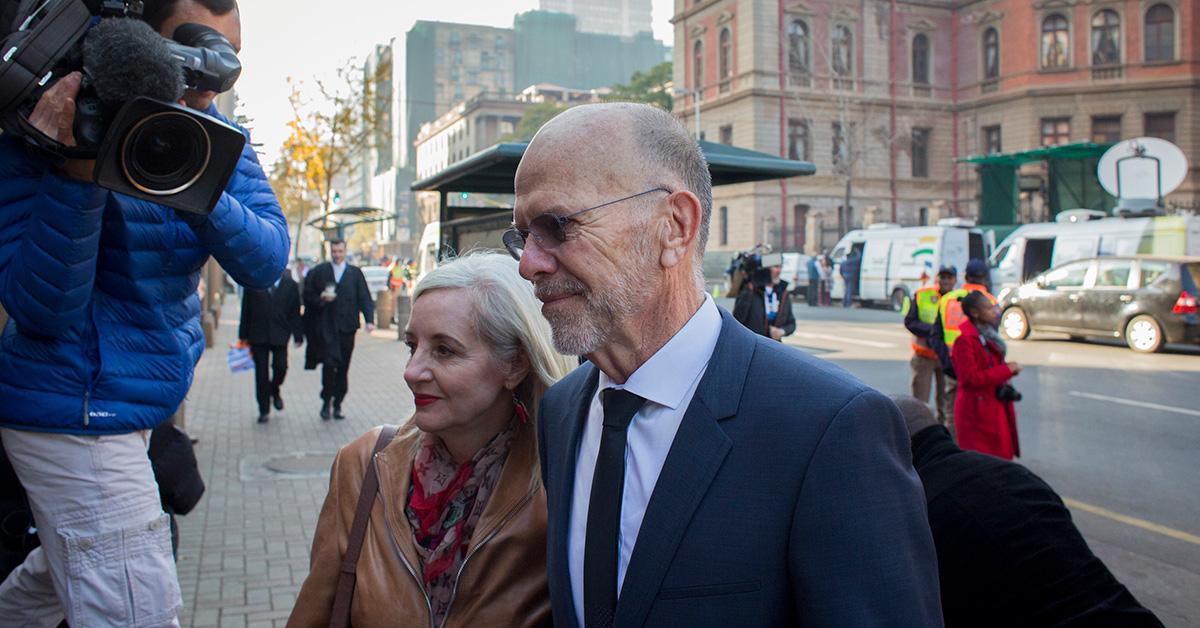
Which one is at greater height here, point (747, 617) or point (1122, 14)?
point (1122, 14)

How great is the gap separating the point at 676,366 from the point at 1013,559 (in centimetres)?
125

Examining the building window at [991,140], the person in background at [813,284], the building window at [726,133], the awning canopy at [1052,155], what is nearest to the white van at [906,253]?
the person in background at [813,284]

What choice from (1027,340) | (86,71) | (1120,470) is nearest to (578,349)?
(86,71)

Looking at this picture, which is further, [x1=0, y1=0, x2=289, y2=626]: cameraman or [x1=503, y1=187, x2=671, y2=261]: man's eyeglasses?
[x1=0, y1=0, x2=289, y2=626]: cameraman

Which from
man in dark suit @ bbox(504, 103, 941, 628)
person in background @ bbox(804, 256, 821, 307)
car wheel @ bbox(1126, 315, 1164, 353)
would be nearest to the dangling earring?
man in dark suit @ bbox(504, 103, 941, 628)

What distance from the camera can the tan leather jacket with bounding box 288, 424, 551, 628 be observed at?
2301mm

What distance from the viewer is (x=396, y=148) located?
5625 inches

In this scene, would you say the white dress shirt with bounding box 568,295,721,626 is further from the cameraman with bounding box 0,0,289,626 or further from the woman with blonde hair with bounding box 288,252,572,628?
the cameraman with bounding box 0,0,289,626

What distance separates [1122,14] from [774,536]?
55.9 m

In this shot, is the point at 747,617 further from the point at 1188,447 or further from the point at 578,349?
the point at 1188,447

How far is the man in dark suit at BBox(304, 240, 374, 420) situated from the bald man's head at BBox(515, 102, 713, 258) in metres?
9.06

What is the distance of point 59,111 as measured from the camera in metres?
2.35

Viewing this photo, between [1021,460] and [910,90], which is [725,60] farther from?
[1021,460]

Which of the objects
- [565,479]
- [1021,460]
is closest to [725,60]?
[1021,460]
